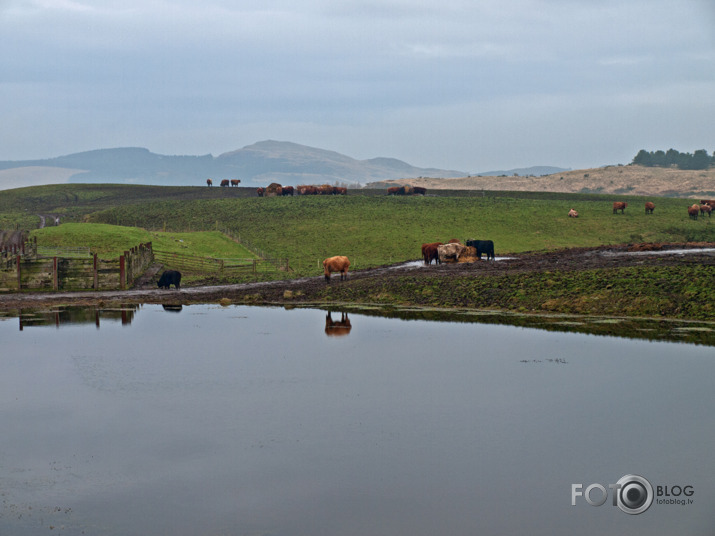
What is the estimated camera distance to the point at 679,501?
13.2 metres

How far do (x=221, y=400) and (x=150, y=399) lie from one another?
1945mm

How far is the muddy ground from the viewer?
41594 millimetres

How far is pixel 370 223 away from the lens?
274 ft

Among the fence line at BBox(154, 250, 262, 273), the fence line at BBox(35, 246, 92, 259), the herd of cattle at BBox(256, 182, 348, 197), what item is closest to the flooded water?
the fence line at BBox(35, 246, 92, 259)

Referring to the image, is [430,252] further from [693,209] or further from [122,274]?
[693,209]

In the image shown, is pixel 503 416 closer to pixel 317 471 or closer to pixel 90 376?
pixel 317 471

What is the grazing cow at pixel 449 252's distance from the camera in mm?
53938

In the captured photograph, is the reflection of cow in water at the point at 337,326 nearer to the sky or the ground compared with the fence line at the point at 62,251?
nearer to the ground

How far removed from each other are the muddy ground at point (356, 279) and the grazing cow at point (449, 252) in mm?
2004

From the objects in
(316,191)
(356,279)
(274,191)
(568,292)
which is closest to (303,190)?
(316,191)

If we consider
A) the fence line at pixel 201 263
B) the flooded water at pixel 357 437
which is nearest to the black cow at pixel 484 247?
the fence line at pixel 201 263

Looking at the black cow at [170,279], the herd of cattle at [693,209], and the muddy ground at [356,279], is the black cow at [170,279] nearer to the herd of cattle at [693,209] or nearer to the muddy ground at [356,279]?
the muddy ground at [356,279]

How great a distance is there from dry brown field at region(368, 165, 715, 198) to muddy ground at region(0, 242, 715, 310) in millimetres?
108908

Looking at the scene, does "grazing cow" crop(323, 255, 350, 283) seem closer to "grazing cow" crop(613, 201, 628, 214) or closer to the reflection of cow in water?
the reflection of cow in water
